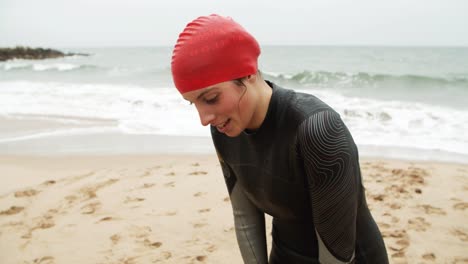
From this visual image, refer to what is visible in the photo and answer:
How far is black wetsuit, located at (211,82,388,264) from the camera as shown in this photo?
124 cm

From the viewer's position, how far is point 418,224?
391 cm

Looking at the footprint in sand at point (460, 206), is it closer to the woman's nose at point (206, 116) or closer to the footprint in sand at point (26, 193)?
the woman's nose at point (206, 116)

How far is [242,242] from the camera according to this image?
1.90m

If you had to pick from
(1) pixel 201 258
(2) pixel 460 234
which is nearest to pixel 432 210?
(2) pixel 460 234

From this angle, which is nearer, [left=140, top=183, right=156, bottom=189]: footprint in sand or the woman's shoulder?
the woman's shoulder

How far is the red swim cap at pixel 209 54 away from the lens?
4.21ft

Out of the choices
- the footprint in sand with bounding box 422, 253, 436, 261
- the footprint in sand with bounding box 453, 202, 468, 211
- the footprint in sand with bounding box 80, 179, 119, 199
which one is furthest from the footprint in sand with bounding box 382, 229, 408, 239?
the footprint in sand with bounding box 80, 179, 119, 199

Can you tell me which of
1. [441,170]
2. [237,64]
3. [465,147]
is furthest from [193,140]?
[237,64]

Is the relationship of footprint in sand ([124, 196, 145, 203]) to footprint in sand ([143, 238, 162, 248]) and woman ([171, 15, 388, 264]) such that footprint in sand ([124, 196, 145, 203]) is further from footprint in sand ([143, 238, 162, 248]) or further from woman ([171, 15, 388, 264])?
woman ([171, 15, 388, 264])

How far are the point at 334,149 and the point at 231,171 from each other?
69 centimetres

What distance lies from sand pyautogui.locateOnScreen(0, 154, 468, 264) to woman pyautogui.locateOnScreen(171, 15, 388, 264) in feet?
6.62

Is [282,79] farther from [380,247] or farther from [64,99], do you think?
[380,247]

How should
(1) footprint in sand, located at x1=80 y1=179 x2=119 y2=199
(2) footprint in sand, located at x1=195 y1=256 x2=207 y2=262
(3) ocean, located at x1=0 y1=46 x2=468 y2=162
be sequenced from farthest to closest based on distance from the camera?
(3) ocean, located at x1=0 y1=46 x2=468 y2=162
(1) footprint in sand, located at x1=80 y1=179 x2=119 y2=199
(2) footprint in sand, located at x1=195 y1=256 x2=207 y2=262

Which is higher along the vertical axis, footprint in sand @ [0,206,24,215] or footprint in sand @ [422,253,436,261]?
footprint in sand @ [422,253,436,261]
